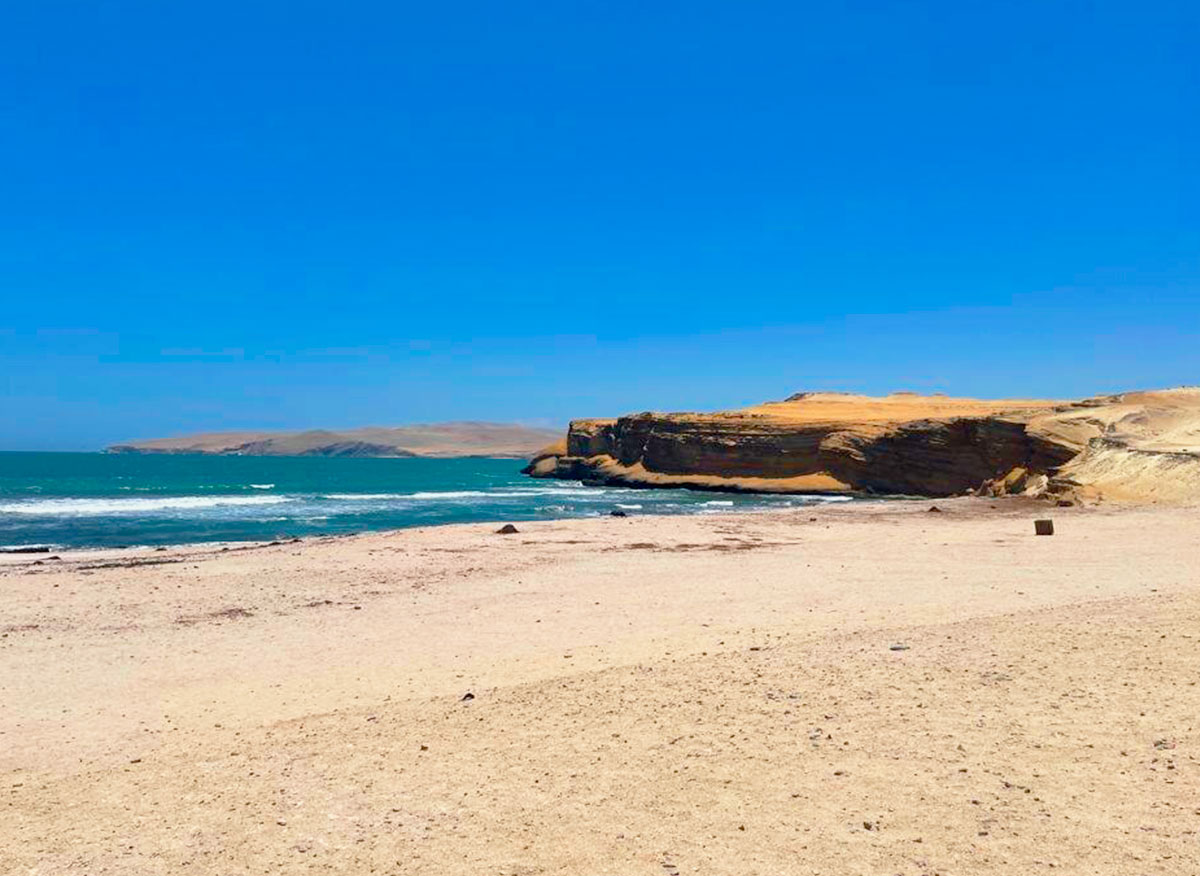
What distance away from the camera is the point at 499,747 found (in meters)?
6.83

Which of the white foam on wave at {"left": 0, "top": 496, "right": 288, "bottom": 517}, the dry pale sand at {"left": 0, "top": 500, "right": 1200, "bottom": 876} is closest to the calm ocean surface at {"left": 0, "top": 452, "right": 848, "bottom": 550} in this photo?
the white foam on wave at {"left": 0, "top": 496, "right": 288, "bottom": 517}

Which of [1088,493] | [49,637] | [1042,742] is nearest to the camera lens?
[1042,742]

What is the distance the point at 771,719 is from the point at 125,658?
815 centimetres

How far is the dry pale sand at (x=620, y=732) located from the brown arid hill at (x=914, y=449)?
940 inches

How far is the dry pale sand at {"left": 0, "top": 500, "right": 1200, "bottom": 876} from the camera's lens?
17.0ft

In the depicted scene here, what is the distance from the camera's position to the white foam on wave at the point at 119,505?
45.0 metres

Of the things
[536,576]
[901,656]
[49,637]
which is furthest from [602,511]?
[901,656]

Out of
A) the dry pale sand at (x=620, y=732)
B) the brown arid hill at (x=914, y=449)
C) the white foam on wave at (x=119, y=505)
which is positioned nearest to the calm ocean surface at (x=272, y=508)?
the white foam on wave at (x=119, y=505)

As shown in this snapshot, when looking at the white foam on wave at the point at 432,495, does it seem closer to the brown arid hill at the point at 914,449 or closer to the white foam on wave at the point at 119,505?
the white foam on wave at the point at 119,505

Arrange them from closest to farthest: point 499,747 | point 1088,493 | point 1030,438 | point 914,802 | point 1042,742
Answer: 1. point 914,802
2. point 1042,742
3. point 499,747
4. point 1088,493
5. point 1030,438

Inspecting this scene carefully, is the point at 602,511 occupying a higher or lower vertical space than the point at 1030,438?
lower

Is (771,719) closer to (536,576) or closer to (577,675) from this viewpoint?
(577,675)

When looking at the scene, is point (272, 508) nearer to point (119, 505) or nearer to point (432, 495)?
point (119, 505)

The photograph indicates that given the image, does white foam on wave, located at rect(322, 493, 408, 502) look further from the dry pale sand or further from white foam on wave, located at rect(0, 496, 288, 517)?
the dry pale sand
